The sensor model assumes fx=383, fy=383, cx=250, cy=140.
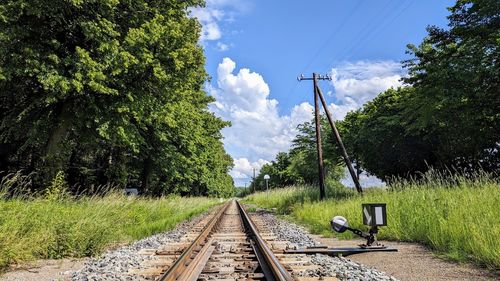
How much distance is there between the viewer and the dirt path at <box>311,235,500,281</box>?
536cm

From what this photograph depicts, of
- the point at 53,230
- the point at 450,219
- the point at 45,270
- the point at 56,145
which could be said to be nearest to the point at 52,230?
the point at 53,230

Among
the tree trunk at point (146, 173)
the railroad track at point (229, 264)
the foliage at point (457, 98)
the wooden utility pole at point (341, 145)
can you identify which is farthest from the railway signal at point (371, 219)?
the tree trunk at point (146, 173)

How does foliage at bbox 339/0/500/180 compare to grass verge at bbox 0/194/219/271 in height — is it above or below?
above

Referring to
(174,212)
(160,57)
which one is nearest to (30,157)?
(174,212)

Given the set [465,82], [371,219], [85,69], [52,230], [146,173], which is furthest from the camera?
[146,173]

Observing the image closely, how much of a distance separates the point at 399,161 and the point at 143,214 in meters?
19.9

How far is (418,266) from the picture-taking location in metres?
6.12

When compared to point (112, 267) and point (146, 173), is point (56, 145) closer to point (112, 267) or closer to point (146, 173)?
point (112, 267)

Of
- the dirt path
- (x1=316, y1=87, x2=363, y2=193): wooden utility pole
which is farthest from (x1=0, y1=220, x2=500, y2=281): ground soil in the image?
(x1=316, y1=87, x2=363, y2=193): wooden utility pole

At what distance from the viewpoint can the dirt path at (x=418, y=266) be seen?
5363mm

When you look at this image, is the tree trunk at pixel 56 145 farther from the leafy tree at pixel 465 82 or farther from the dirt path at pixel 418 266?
the leafy tree at pixel 465 82

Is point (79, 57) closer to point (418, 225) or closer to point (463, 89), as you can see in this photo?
point (418, 225)

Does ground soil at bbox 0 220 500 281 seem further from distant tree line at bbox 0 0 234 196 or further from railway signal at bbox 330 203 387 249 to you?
distant tree line at bbox 0 0 234 196

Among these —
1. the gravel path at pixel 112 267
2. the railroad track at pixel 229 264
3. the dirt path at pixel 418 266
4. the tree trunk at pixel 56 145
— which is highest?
the tree trunk at pixel 56 145
